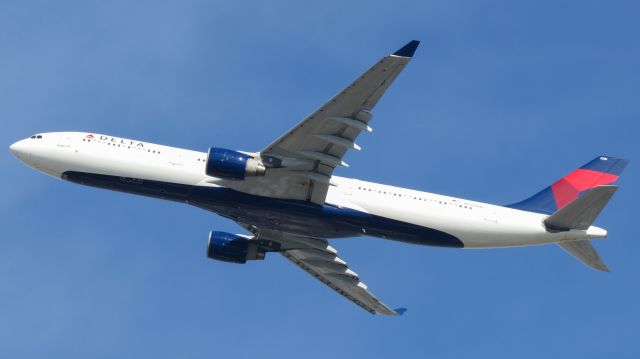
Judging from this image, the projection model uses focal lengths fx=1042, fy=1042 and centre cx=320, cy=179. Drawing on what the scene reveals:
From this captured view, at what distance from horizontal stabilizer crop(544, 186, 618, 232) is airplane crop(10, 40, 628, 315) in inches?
2.2

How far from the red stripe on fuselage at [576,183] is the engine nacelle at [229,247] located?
19438mm

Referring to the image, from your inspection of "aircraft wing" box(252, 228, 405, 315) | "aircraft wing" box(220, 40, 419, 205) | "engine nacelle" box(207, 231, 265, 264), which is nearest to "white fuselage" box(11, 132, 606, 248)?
"aircraft wing" box(220, 40, 419, 205)

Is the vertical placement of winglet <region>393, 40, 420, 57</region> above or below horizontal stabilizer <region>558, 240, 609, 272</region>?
above

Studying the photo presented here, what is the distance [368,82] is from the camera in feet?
169

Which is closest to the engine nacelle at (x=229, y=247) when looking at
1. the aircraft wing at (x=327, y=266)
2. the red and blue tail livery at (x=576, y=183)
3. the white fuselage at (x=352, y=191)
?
the aircraft wing at (x=327, y=266)

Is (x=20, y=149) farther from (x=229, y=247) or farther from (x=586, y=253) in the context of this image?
(x=586, y=253)

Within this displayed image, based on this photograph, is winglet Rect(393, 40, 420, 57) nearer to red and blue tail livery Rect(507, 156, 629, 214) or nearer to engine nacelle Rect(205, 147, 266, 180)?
engine nacelle Rect(205, 147, 266, 180)

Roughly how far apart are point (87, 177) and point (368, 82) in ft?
59.9

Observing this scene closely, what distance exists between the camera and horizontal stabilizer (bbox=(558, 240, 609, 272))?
197 feet

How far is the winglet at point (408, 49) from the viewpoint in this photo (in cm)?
4938

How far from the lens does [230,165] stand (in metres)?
56.4

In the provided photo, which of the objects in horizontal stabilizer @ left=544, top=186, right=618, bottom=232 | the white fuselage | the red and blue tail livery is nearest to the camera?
horizontal stabilizer @ left=544, top=186, right=618, bottom=232

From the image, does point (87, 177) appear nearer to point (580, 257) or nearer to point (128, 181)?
point (128, 181)

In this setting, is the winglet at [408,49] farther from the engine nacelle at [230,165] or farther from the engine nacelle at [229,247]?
the engine nacelle at [229,247]
